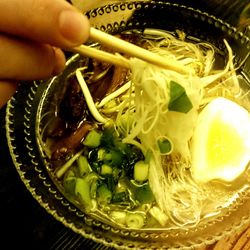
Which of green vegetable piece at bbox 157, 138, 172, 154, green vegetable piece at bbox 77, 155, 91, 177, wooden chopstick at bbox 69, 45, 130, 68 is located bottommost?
green vegetable piece at bbox 77, 155, 91, 177

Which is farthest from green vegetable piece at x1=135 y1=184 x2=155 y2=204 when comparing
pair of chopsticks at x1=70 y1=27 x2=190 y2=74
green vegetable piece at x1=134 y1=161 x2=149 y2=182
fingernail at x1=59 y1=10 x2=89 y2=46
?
fingernail at x1=59 y1=10 x2=89 y2=46

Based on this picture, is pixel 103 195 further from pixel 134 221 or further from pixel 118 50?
pixel 118 50

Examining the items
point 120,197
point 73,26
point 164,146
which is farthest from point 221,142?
point 73,26

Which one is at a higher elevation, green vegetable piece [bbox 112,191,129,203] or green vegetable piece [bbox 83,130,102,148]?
green vegetable piece [bbox 83,130,102,148]

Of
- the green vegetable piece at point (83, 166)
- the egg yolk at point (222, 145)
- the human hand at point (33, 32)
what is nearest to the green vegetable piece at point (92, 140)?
the green vegetable piece at point (83, 166)

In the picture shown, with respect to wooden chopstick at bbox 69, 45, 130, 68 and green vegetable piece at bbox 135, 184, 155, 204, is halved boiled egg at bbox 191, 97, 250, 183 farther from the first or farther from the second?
wooden chopstick at bbox 69, 45, 130, 68

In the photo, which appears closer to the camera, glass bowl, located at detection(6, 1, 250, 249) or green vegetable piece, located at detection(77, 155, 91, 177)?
glass bowl, located at detection(6, 1, 250, 249)
